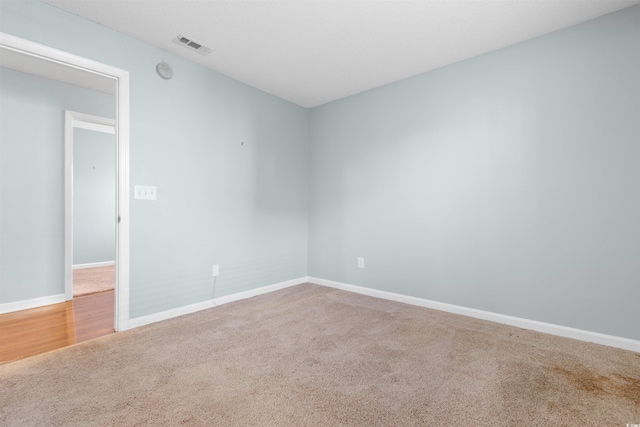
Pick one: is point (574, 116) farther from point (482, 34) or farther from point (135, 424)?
point (135, 424)

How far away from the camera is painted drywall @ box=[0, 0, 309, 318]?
243 centimetres

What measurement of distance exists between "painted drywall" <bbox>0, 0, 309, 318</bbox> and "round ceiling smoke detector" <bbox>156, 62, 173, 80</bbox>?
0.04 metres

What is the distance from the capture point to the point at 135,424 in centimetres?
134

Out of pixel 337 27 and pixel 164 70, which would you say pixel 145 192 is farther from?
pixel 337 27

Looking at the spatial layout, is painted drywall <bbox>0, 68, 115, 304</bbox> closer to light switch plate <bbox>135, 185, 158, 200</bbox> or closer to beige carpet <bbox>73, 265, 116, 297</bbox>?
beige carpet <bbox>73, 265, 116, 297</bbox>

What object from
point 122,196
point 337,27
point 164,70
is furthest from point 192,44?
point 122,196

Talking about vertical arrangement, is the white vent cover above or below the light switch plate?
above

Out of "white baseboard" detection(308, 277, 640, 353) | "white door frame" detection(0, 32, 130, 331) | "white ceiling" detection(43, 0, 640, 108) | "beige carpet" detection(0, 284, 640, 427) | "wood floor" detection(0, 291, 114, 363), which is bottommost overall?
"wood floor" detection(0, 291, 114, 363)

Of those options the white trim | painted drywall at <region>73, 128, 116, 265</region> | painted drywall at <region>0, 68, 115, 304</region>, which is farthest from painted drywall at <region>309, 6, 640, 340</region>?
painted drywall at <region>73, 128, 116, 265</region>

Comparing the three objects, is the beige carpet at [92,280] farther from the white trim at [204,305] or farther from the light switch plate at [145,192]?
the light switch plate at [145,192]

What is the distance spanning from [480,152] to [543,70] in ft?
2.54

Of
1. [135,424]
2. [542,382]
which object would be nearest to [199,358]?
[135,424]

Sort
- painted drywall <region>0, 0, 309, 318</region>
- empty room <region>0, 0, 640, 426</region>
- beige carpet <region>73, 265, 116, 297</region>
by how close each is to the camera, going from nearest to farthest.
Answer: empty room <region>0, 0, 640, 426</region>, painted drywall <region>0, 0, 309, 318</region>, beige carpet <region>73, 265, 116, 297</region>

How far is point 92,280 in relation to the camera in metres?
4.36
